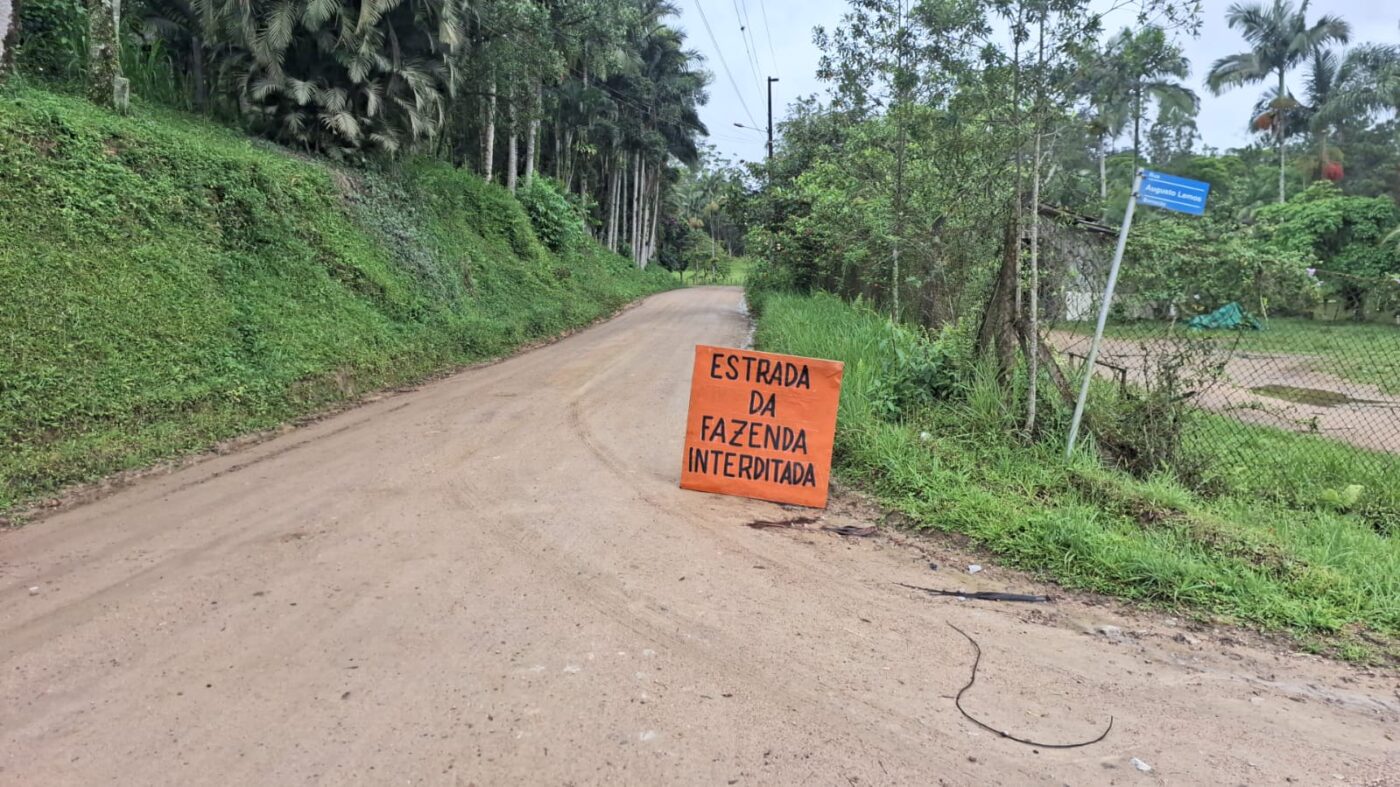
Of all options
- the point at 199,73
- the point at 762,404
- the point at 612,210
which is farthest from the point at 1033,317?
the point at 612,210

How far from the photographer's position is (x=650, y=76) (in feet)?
118

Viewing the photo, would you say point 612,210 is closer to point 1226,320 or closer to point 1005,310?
point 1005,310

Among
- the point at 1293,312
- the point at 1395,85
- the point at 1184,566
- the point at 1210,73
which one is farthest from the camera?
the point at 1210,73

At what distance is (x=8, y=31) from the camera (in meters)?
9.64

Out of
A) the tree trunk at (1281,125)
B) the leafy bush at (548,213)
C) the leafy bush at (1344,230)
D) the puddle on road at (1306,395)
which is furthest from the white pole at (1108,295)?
the tree trunk at (1281,125)

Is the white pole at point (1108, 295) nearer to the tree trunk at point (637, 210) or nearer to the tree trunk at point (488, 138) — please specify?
the tree trunk at point (488, 138)

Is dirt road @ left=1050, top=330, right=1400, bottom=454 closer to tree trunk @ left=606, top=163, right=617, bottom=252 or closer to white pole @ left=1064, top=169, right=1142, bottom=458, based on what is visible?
white pole @ left=1064, top=169, right=1142, bottom=458

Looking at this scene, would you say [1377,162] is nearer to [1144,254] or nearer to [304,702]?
[1144,254]

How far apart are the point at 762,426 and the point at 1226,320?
377 cm

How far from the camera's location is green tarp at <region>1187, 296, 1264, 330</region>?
224 inches

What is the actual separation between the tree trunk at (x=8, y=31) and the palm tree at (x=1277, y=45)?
47.2m

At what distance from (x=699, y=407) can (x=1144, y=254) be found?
4.07 m

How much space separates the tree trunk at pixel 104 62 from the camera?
408 inches

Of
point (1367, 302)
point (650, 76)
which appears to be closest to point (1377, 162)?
point (650, 76)
